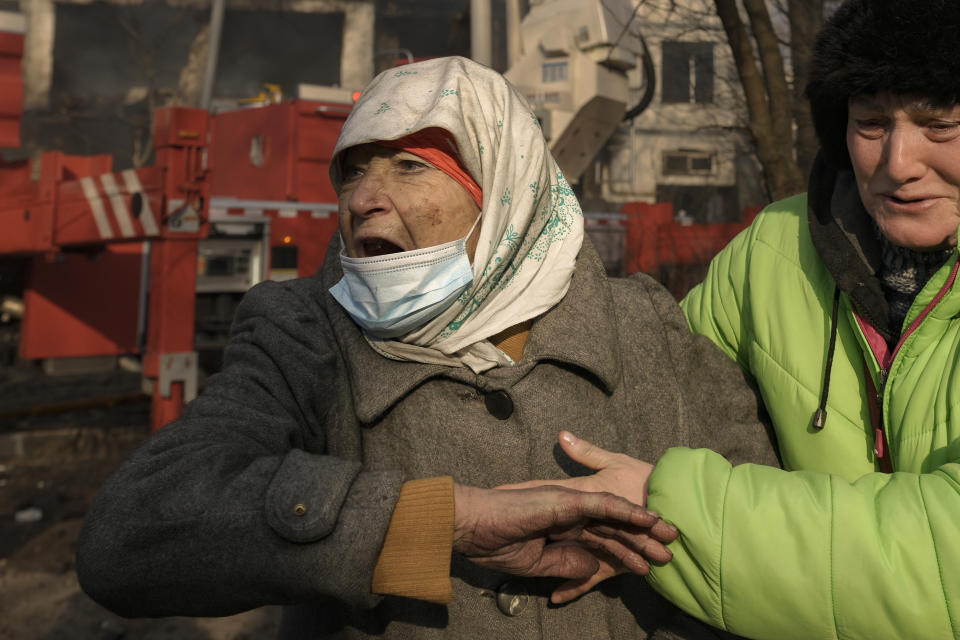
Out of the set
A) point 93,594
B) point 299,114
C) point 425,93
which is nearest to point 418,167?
point 425,93

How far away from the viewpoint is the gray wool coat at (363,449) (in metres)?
1.28

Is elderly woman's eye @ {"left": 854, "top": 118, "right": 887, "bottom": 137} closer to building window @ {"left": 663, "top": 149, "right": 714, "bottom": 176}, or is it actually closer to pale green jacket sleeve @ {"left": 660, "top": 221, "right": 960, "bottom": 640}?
pale green jacket sleeve @ {"left": 660, "top": 221, "right": 960, "bottom": 640}

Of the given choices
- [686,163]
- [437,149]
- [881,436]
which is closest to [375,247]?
[437,149]

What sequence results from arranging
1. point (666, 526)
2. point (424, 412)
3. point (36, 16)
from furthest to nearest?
point (36, 16) → point (424, 412) → point (666, 526)

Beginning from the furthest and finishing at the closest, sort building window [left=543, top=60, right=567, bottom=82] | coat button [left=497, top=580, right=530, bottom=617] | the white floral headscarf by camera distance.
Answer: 1. building window [left=543, top=60, right=567, bottom=82]
2. the white floral headscarf
3. coat button [left=497, top=580, right=530, bottom=617]

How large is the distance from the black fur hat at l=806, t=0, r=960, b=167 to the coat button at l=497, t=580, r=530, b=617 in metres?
1.21

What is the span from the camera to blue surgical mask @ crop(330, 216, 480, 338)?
1.63m

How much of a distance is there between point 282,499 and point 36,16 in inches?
1022

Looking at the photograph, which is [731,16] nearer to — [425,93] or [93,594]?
[425,93]

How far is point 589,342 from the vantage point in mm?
1729

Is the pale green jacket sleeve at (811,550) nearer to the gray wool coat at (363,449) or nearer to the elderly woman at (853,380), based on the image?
the elderly woman at (853,380)

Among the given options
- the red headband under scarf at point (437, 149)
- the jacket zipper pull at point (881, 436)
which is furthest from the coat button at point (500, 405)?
the jacket zipper pull at point (881, 436)

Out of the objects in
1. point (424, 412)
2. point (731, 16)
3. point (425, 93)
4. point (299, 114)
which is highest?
point (299, 114)

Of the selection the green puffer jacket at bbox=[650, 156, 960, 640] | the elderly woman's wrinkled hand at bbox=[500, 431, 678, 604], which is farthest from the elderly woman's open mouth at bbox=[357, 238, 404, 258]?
the green puffer jacket at bbox=[650, 156, 960, 640]
